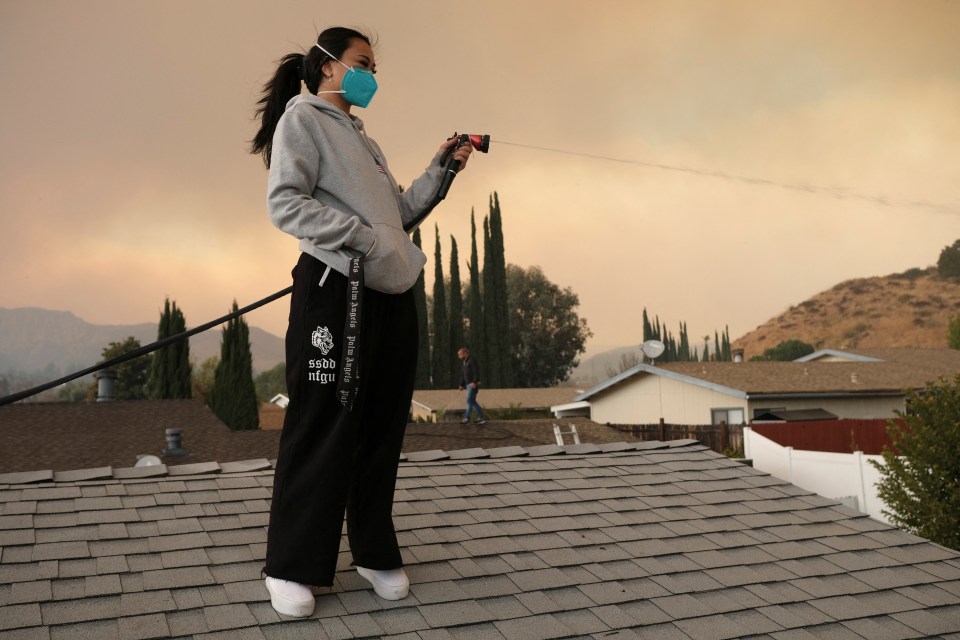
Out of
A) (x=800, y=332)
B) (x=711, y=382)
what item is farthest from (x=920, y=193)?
(x=711, y=382)

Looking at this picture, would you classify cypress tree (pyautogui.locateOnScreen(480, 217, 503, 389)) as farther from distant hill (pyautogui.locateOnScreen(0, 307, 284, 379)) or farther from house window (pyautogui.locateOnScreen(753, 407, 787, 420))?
distant hill (pyautogui.locateOnScreen(0, 307, 284, 379))

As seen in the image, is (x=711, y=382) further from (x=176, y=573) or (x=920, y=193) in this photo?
(x=920, y=193)

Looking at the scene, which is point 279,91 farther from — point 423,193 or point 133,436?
point 133,436

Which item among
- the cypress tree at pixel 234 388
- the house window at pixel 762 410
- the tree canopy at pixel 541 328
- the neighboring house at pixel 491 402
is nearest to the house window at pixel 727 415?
the house window at pixel 762 410

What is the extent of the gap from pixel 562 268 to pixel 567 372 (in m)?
7.25

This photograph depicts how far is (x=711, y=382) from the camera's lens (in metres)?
25.0

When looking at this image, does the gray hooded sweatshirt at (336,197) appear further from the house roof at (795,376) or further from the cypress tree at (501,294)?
the cypress tree at (501,294)

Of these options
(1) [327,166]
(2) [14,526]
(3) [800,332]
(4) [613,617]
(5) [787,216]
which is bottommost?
(4) [613,617]

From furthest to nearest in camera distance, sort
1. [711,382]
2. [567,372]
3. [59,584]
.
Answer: [567,372]
[711,382]
[59,584]

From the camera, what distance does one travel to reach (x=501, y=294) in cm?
4691

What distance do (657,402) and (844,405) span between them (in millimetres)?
5211

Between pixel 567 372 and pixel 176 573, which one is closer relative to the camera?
pixel 176 573

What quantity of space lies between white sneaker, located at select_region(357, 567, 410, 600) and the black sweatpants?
0.08 feet

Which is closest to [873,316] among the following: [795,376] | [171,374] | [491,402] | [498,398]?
[498,398]
